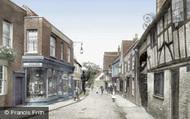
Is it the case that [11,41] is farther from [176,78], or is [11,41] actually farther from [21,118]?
[176,78]

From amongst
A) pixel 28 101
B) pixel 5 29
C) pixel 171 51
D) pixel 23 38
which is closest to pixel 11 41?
pixel 5 29

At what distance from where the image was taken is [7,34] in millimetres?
15219

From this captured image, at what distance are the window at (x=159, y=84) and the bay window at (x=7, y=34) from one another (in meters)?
10.7

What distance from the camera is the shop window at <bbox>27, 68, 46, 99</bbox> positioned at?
17823 millimetres

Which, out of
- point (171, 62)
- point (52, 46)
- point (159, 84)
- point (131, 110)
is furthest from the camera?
point (52, 46)

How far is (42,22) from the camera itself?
17.9 m

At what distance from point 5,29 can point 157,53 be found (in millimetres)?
10796

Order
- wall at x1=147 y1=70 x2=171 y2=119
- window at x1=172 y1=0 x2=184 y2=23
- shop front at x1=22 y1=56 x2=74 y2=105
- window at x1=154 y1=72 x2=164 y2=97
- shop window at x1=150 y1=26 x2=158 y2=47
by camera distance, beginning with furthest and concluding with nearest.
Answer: shop front at x1=22 y1=56 x2=74 y2=105 < shop window at x1=150 y1=26 x2=158 y2=47 < window at x1=154 y1=72 x2=164 y2=97 < wall at x1=147 y1=70 x2=171 y2=119 < window at x1=172 y1=0 x2=184 y2=23

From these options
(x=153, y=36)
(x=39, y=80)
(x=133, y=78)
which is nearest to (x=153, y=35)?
(x=153, y=36)

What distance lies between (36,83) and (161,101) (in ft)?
37.4

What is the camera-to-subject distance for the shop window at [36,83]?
58.5 feet

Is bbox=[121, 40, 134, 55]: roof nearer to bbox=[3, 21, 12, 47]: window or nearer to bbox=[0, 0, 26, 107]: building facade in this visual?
bbox=[0, 0, 26, 107]: building facade

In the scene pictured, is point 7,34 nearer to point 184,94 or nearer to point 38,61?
point 38,61

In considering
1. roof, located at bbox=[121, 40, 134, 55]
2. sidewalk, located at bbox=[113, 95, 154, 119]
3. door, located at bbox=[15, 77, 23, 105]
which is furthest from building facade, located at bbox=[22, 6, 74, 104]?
roof, located at bbox=[121, 40, 134, 55]
